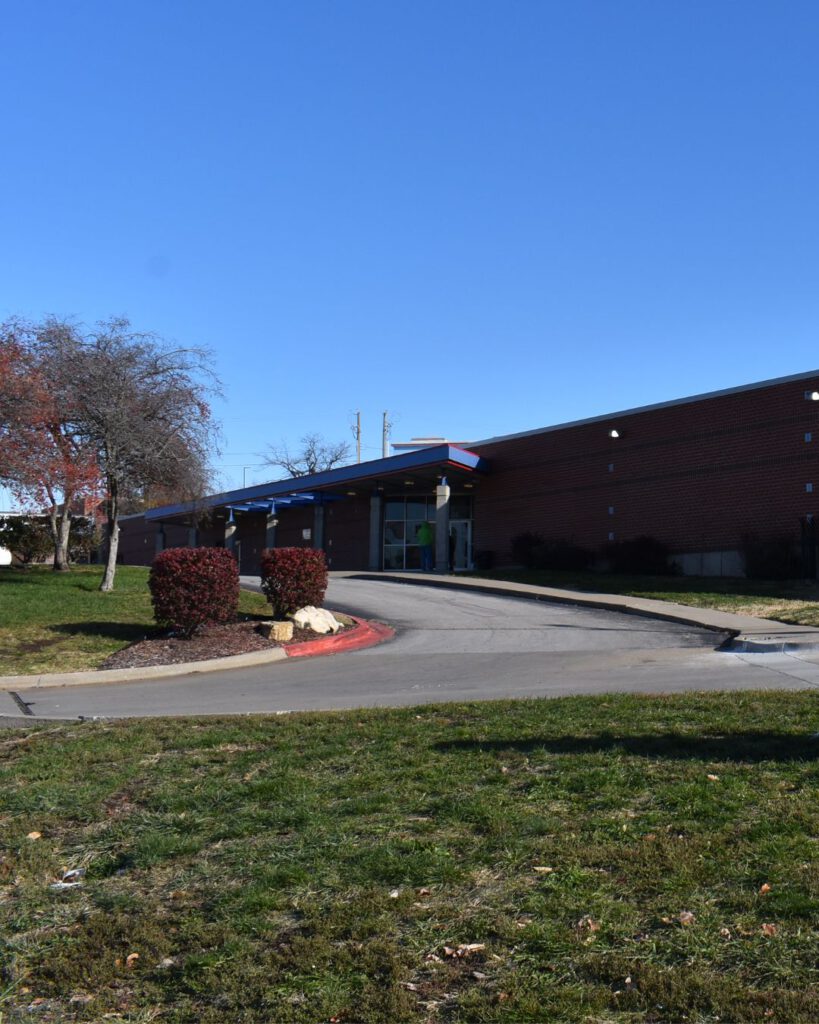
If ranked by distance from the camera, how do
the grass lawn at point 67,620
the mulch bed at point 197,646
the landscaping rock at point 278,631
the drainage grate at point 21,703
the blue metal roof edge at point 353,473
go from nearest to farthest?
the drainage grate at point 21,703 < the mulch bed at point 197,646 < the grass lawn at point 67,620 < the landscaping rock at point 278,631 < the blue metal roof edge at point 353,473

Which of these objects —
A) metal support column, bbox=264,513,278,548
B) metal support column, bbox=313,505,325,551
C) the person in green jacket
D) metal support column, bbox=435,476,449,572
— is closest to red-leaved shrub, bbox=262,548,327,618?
metal support column, bbox=435,476,449,572

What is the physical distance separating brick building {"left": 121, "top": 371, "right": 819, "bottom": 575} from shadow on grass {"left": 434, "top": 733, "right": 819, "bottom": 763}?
21.8m

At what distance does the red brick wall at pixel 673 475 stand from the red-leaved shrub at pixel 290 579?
50.5 feet

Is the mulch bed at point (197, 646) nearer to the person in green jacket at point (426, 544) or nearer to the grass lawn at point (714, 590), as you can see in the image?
the grass lawn at point (714, 590)

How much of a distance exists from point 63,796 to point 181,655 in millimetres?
9491

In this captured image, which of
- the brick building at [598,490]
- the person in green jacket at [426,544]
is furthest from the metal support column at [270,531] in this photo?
the person in green jacket at [426,544]

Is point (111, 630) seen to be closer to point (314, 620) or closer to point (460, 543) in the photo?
point (314, 620)

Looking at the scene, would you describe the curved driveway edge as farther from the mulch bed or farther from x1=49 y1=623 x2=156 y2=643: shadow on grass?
x1=49 y1=623 x2=156 y2=643: shadow on grass

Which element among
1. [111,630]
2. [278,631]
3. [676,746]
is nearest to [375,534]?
[111,630]

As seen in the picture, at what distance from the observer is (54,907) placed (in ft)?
16.2

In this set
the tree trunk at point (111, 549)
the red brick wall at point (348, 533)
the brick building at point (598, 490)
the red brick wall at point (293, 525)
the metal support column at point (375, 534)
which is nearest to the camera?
the tree trunk at point (111, 549)

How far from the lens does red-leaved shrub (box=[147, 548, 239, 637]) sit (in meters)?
17.4

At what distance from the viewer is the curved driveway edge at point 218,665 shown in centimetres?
1411

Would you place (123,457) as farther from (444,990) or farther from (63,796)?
(444,990)
